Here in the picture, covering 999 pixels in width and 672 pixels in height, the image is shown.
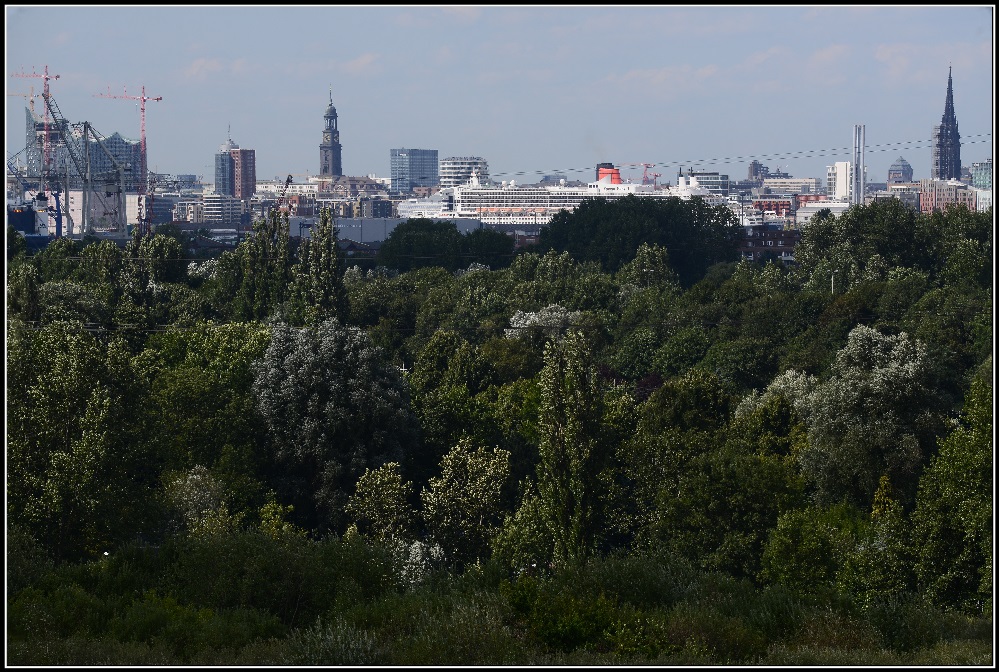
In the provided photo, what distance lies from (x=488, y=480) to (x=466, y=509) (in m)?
0.83

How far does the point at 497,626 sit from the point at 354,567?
5.34m

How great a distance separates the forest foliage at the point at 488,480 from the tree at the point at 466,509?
6 cm

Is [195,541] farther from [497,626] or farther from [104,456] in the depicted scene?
[497,626]

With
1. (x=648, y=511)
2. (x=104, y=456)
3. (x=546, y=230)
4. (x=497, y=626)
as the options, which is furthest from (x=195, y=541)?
(x=546, y=230)

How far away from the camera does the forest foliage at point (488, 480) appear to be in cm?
1814

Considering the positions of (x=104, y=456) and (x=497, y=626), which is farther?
(x=104, y=456)

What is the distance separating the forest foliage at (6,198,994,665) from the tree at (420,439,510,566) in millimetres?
65

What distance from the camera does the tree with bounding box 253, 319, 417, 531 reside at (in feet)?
116

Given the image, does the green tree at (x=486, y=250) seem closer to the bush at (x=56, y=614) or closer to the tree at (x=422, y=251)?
the tree at (x=422, y=251)

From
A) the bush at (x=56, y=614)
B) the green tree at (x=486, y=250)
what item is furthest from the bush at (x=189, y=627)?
the green tree at (x=486, y=250)

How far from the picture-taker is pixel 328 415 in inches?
1415

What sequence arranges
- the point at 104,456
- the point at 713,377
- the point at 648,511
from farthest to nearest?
the point at 713,377 < the point at 648,511 < the point at 104,456

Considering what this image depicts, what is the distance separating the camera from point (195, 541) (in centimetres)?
2334

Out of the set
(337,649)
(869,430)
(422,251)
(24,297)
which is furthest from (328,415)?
(422,251)
